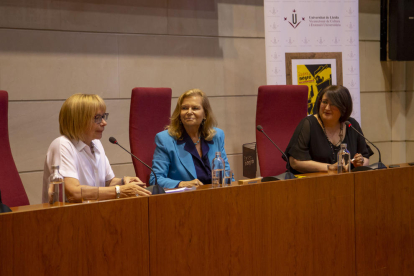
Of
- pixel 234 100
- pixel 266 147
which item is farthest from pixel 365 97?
pixel 266 147

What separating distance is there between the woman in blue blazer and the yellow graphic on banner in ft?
4.66

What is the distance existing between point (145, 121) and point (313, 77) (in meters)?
1.72

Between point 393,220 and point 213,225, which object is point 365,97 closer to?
point 393,220

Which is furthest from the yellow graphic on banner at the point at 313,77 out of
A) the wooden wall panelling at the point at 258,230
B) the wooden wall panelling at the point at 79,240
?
the wooden wall panelling at the point at 79,240

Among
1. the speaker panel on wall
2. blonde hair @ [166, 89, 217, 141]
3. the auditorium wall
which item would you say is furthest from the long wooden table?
the speaker panel on wall

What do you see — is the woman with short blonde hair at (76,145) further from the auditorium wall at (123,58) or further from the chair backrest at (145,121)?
the auditorium wall at (123,58)

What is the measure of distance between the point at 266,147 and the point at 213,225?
1.62 metres

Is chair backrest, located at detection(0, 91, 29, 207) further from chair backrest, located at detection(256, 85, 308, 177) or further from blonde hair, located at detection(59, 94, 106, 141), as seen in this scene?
chair backrest, located at detection(256, 85, 308, 177)

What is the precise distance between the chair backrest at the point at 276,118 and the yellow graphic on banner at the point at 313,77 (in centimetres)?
62

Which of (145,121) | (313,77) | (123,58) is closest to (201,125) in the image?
(145,121)

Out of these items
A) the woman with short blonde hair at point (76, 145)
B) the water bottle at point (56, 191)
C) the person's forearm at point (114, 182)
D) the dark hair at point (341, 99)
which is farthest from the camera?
the dark hair at point (341, 99)

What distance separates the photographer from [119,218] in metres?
1.44

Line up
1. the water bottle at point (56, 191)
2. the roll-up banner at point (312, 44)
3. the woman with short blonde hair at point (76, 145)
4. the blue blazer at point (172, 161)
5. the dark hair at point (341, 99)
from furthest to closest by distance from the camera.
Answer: the roll-up banner at point (312, 44) < the dark hair at point (341, 99) < the blue blazer at point (172, 161) < the woman with short blonde hair at point (76, 145) < the water bottle at point (56, 191)

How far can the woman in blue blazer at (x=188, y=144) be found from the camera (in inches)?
97.8
